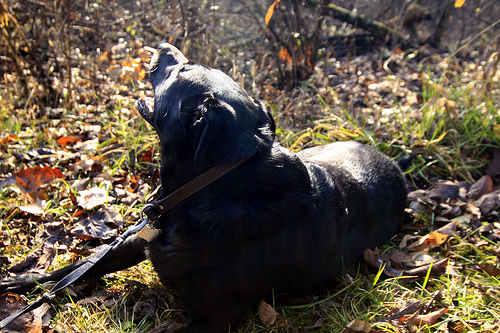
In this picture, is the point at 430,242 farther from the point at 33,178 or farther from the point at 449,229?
the point at 33,178

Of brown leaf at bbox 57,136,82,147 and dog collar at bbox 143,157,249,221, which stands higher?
dog collar at bbox 143,157,249,221

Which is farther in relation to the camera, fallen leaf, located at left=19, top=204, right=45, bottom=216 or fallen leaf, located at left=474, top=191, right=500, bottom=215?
fallen leaf, located at left=474, top=191, right=500, bottom=215

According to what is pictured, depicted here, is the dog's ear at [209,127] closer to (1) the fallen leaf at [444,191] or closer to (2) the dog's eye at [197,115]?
(2) the dog's eye at [197,115]

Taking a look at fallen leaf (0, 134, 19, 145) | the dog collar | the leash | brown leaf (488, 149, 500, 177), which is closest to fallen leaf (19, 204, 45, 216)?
the leash

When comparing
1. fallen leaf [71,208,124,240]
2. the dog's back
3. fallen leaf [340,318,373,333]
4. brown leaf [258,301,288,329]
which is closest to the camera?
fallen leaf [340,318,373,333]

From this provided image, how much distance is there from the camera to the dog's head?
76.8 inches

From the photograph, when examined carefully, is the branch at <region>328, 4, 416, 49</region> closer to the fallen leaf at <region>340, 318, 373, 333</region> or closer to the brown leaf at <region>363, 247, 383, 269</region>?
the brown leaf at <region>363, 247, 383, 269</region>

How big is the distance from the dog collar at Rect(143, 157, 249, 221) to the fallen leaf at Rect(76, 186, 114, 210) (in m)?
1.06

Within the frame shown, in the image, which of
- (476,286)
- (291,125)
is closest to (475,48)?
(291,125)

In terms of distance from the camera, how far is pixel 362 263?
2.72 meters

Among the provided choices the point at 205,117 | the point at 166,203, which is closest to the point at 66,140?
the point at 166,203

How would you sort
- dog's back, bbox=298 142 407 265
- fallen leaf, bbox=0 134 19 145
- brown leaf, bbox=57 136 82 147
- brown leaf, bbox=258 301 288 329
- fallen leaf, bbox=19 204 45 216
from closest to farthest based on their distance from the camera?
1. brown leaf, bbox=258 301 288 329
2. dog's back, bbox=298 142 407 265
3. fallen leaf, bbox=19 204 45 216
4. fallen leaf, bbox=0 134 19 145
5. brown leaf, bbox=57 136 82 147

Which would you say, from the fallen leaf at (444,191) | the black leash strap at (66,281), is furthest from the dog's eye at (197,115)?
the fallen leaf at (444,191)

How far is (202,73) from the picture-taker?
87.5 inches
